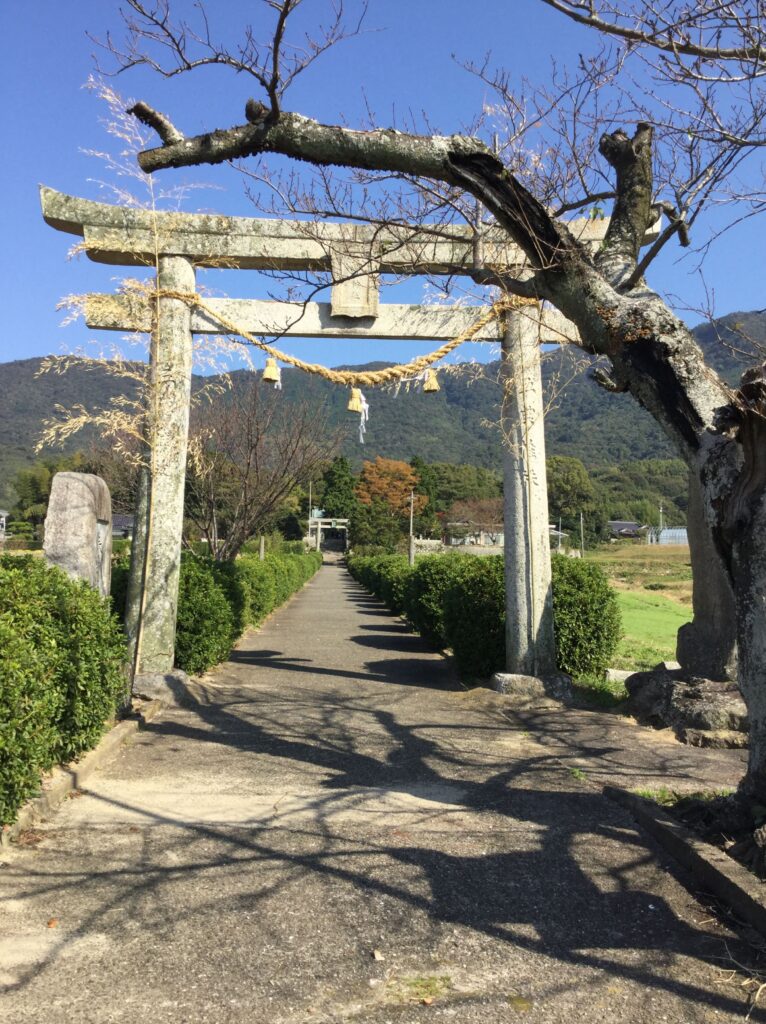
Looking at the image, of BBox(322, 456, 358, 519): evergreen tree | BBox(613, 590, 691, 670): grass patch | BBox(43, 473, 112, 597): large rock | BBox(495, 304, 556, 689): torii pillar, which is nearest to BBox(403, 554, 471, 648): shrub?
BBox(613, 590, 691, 670): grass patch

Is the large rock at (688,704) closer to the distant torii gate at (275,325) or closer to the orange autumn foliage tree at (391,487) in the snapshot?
the distant torii gate at (275,325)

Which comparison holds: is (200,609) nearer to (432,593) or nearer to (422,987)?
(432,593)

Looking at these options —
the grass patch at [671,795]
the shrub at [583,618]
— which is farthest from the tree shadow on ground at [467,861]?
the shrub at [583,618]

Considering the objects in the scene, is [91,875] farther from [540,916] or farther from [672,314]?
[672,314]

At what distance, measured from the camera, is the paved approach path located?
2666mm

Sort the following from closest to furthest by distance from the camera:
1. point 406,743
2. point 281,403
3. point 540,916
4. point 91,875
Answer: point 540,916 → point 91,875 → point 406,743 → point 281,403

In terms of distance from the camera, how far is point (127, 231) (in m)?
8.37

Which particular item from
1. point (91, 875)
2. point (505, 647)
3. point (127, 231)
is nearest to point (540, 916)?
point (91, 875)

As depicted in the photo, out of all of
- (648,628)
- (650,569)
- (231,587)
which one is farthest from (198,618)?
(650,569)

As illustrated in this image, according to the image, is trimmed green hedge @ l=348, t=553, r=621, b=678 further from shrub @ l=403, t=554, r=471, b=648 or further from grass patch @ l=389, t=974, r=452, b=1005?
grass patch @ l=389, t=974, r=452, b=1005

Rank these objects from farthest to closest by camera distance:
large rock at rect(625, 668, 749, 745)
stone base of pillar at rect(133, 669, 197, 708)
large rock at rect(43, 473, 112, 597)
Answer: stone base of pillar at rect(133, 669, 197, 708), large rock at rect(43, 473, 112, 597), large rock at rect(625, 668, 749, 745)

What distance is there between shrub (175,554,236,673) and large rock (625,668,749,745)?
189 inches

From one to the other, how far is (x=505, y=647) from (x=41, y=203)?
696cm

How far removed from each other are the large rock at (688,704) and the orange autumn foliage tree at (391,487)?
1862 inches
